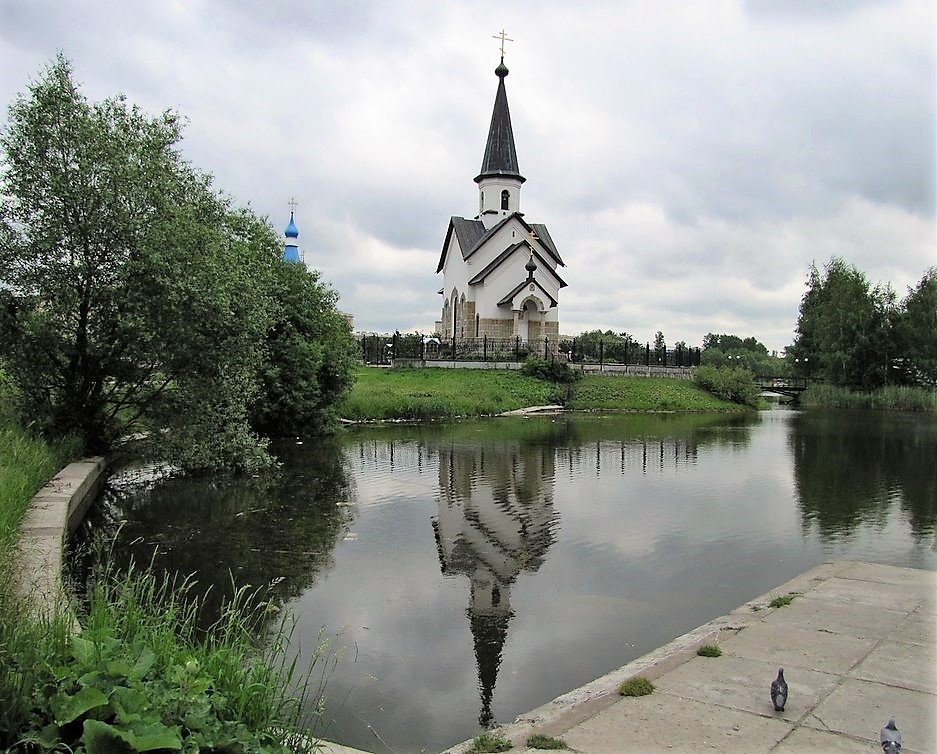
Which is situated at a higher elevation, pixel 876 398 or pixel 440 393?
pixel 440 393

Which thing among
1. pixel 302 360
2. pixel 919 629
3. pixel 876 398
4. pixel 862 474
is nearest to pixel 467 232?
pixel 876 398

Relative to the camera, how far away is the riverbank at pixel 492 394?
3350 cm

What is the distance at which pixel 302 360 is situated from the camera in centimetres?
Answer: 2338

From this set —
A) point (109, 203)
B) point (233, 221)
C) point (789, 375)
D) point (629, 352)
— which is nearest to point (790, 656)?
point (109, 203)

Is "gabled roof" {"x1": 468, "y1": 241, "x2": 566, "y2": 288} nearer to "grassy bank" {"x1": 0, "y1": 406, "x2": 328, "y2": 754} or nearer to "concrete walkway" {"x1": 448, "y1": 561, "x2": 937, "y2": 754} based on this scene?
"concrete walkway" {"x1": 448, "y1": 561, "x2": 937, "y2": 754}

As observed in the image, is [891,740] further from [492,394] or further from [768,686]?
[492,394]

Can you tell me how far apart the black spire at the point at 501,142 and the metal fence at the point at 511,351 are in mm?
12269

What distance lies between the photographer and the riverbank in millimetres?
33500

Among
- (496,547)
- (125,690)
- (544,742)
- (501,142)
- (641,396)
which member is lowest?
(496,547)

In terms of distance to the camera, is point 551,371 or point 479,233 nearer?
point 551,371

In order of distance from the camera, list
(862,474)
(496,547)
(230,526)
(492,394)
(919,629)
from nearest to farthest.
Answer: (919,629), (496,547), (230,526), (862,474), (492,394)

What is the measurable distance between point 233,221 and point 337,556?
12.3 m

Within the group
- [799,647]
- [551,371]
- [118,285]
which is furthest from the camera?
[551,371]

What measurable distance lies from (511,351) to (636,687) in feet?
144
